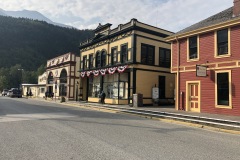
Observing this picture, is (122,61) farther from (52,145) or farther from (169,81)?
(52,145)

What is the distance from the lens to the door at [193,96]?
1789 cm

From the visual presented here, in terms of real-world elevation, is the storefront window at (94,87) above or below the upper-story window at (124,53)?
below

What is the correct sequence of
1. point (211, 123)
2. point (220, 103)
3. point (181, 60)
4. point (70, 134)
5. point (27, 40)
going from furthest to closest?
point (27, 40) < point (181, 60) < point (220, 103) < point (211, 123) < point (70, 134)

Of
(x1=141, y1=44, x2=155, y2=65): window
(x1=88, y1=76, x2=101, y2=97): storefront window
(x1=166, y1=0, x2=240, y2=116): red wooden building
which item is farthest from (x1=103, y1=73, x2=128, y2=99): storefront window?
(x1=166, y1=0, x2=240, y2=116): red wooden building

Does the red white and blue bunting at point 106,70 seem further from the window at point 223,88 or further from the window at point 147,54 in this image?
the window at point 223,88

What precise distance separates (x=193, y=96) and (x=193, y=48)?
Answer: 370 cm

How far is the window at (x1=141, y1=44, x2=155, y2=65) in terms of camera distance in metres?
25.5

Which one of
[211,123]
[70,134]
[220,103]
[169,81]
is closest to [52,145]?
[70,134]

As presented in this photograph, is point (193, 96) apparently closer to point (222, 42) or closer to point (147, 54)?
point (222, 42)

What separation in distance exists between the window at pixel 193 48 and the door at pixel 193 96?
2143mm

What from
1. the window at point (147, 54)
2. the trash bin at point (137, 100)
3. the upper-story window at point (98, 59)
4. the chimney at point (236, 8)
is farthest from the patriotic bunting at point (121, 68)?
the chimney at point (236, 8)

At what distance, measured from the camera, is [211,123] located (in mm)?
12133

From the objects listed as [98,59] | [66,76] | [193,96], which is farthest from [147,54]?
[66,76]

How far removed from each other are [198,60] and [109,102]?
12.5 m
